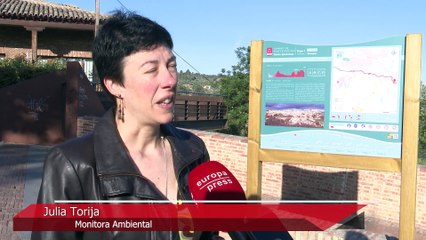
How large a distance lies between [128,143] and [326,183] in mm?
Result: 6627

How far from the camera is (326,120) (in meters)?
4.81

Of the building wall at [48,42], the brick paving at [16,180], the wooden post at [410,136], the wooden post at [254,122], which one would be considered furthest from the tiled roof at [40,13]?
the wooden post at [410,136]

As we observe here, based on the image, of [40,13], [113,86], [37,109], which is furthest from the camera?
[40,13]

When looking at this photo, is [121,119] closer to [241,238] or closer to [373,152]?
[241,238]

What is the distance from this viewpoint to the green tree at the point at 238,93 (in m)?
20.1

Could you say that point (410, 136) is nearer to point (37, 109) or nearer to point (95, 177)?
point (95, 177)

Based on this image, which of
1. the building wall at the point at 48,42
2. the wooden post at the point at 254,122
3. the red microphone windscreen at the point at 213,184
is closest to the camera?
the red microphone windscreen at the point at 213,184

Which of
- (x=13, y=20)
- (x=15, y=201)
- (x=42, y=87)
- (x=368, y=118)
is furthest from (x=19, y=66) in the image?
(x=368, y=118)

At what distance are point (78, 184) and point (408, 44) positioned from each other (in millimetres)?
3637

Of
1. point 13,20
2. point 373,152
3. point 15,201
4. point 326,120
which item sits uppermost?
point 13,20

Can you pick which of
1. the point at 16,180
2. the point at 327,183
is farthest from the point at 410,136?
the point at 16,180

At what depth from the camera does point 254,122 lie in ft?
17.0

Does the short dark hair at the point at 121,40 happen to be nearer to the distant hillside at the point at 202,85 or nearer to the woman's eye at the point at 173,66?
the woman's eye at the point at 173,66

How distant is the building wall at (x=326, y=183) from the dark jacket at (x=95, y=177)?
615 centimetres
